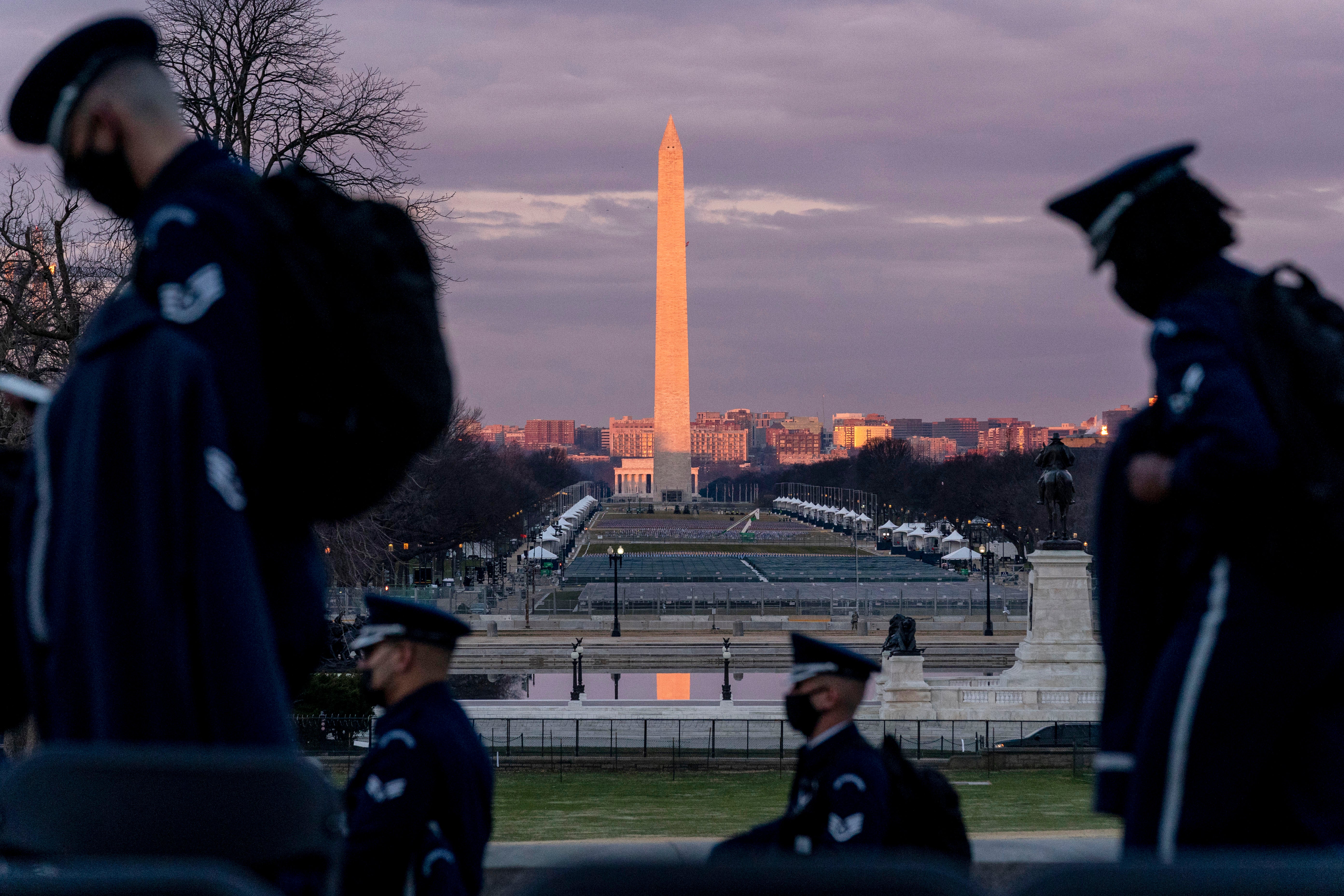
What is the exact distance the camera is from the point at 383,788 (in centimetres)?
387

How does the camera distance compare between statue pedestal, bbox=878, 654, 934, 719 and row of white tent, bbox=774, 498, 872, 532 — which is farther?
row of white tent, bbox=774, 498, 872, 532

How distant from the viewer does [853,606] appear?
5306cm

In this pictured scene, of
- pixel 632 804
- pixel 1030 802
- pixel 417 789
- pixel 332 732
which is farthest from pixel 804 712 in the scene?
pixel 332 732

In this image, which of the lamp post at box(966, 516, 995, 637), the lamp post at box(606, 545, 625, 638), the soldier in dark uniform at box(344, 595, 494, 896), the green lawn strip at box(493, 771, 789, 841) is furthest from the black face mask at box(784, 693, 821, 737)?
the lamp post at box(966, 516, 995, 637)

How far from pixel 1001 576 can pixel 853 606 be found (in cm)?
2437

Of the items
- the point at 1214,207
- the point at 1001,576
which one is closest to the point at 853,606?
the point at 1001,576

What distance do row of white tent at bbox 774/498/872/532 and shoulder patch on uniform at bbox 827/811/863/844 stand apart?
9526cm

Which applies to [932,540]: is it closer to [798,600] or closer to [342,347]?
[798,600]

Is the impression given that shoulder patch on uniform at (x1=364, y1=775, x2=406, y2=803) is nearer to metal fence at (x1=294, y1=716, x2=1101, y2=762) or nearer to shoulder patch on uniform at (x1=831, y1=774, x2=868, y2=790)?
shoulder patch on uniform at (x1=831, y1=774, x2=868, y2=790)

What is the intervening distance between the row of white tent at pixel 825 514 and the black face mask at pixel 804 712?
3730 inches

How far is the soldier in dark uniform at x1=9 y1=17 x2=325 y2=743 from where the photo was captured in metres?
2.18

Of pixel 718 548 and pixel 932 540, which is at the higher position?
pixel 932 540

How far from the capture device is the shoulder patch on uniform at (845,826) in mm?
3934

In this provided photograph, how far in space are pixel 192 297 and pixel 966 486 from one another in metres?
118
